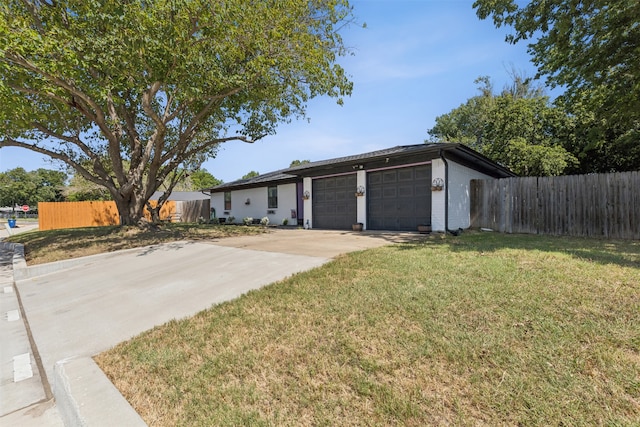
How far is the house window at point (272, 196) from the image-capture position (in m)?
16.3

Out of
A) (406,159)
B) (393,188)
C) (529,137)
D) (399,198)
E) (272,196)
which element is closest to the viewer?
A: (406,159)

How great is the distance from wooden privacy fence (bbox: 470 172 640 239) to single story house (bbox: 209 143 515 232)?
0.77 m

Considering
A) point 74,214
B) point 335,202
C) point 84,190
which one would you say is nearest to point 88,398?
point 335,202

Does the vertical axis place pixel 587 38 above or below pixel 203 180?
below

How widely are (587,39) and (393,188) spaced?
6832mm

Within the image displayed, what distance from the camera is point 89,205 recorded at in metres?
20.5

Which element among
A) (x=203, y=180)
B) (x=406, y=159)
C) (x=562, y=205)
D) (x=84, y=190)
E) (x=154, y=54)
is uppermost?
(x=203, y=180)

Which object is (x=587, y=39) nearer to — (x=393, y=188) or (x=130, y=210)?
(x=393, y=188)

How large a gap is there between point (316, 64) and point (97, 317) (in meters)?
7.67

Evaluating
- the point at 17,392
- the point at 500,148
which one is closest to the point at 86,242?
the point at 17,392

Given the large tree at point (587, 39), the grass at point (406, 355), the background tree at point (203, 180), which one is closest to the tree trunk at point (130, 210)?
the grass at point (406, 355)

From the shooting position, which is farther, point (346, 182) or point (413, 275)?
point (346, 182)

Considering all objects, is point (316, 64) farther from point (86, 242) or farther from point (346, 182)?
point (86, 242)

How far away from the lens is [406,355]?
231 cm
